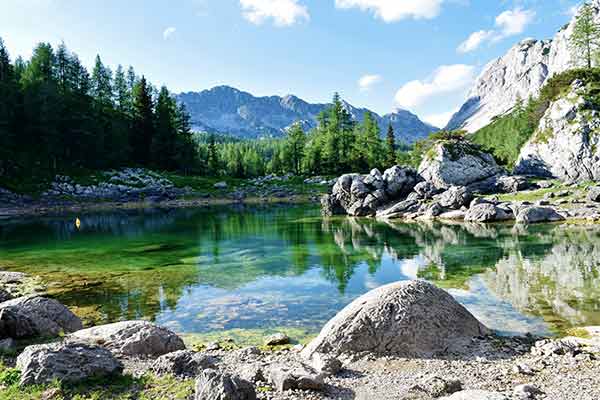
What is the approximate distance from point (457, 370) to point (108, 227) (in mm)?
52668

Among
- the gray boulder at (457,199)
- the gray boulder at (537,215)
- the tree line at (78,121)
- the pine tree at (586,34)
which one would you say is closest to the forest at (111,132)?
the tree line at (78,121)

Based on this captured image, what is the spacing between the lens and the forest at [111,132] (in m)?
89.9

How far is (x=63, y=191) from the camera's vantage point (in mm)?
82500

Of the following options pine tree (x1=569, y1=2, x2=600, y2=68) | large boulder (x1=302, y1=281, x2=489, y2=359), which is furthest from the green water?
pine tree (x1=569, y1=2, x2=600, y2=68)

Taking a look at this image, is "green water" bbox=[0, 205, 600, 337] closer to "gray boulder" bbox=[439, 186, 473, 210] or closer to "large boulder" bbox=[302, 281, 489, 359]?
"large boulder" bbox=[302, 281, 489, 359]

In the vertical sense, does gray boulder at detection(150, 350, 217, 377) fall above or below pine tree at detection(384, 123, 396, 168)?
below

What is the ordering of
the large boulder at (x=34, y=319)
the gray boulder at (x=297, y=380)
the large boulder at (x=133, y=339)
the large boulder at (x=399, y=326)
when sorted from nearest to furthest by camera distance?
the gray boulder at (x=297, y=380) → the large boulder at (x=133, y=339) → the large boulder at (x=399, y=326) → the large boulder at (x=34, y=319)

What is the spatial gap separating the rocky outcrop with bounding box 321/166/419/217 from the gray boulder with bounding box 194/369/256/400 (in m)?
57.9

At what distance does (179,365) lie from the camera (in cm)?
1037

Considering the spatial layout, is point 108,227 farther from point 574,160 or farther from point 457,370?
point 574,160

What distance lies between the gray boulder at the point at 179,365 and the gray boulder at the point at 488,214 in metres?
45.8

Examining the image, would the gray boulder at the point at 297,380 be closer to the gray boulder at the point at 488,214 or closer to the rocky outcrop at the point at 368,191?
the gray boulder at the point at 488,214

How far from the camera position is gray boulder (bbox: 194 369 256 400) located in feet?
26.3

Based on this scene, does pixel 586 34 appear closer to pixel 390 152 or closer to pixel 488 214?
pixel 390 152
